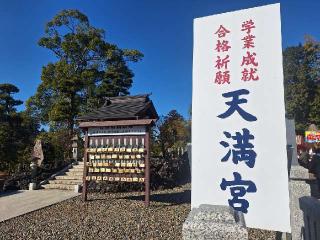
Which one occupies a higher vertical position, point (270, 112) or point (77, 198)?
point (270, 112)

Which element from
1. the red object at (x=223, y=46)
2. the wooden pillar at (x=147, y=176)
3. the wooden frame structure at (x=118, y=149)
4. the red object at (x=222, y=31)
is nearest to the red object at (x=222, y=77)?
the red object at (x=223, y=46)

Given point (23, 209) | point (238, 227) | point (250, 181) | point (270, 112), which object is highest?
point (270, 112)

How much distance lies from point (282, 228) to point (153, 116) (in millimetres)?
10276

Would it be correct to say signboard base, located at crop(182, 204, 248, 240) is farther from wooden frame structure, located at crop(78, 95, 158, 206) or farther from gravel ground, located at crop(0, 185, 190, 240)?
wooden frame structure, located at crop(78, 95, 158, 206)

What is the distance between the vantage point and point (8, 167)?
18.8 m

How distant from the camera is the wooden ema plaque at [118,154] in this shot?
9281mm

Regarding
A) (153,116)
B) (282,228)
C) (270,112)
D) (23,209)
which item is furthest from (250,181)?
(153,116)

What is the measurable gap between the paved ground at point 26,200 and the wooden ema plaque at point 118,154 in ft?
4.86

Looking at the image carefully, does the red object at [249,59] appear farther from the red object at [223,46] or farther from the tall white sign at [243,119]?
the red object at [223,46]

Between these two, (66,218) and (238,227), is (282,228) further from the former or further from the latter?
(66,218)

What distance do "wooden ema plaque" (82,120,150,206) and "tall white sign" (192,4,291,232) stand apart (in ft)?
18.6

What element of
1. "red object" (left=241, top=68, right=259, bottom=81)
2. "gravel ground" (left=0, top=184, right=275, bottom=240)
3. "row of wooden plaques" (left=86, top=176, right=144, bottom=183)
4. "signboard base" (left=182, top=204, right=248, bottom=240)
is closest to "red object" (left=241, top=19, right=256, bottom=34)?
"red object" (left=241, top=68, right=259, bottom=81)

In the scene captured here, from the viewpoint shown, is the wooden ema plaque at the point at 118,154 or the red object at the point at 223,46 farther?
the wooden ema plaque at the point at 118,154

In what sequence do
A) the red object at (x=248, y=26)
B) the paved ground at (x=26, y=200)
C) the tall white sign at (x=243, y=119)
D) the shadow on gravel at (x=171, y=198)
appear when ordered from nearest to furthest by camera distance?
the tall white sign at (x=243, y=119) → the red object at (x=248, y=26) → the paved ground at (x=26, y=200) → the shadow on gravel at (x=171, y=198)
